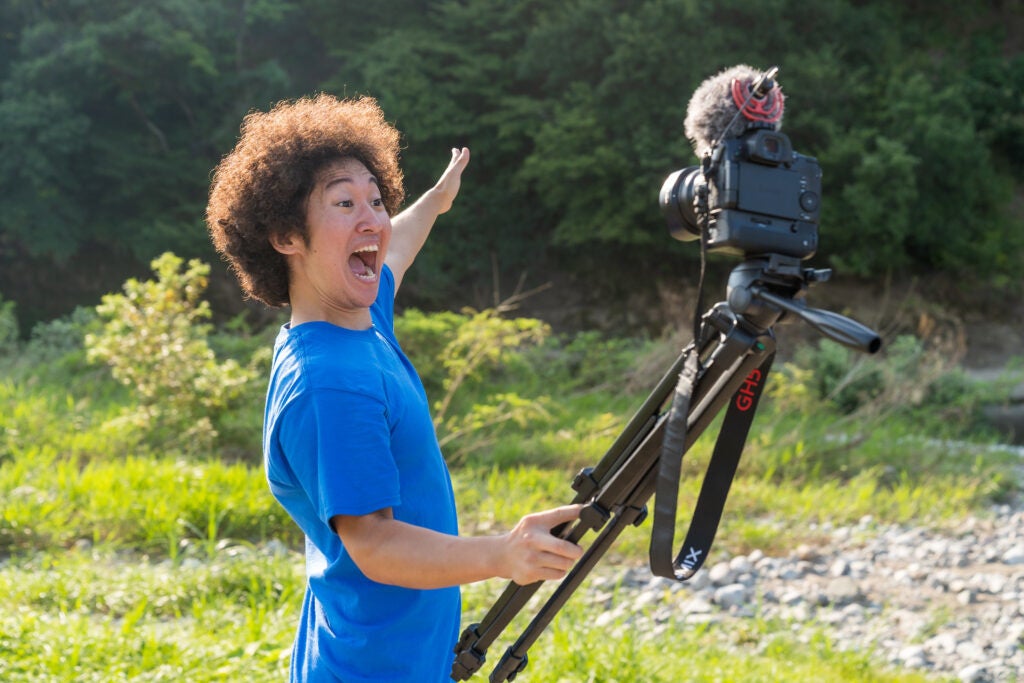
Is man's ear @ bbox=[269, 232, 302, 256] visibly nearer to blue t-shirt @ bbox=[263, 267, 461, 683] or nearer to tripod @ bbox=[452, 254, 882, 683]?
blue t-shirt @ bbox=[263, 267, 461, 683]

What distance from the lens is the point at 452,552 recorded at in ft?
4.78

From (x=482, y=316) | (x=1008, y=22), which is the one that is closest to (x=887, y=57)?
(x=1008, y=22)

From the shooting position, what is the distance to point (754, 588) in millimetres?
4887

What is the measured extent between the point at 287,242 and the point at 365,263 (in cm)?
14

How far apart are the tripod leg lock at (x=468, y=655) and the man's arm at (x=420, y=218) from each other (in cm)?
88

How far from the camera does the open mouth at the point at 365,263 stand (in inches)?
67.1

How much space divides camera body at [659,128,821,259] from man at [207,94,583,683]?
1.50ft

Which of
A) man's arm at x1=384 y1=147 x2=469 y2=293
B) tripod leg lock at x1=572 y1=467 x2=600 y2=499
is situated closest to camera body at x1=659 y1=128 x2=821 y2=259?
tripod leg lock at x1=572 y1=467 x2=600 y2=499

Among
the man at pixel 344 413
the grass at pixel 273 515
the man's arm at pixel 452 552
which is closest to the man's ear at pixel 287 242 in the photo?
the man at pixel 344 413

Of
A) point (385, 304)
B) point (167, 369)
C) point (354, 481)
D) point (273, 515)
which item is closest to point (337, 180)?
point (385, 304)

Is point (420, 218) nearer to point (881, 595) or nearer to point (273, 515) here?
point (273, 515)

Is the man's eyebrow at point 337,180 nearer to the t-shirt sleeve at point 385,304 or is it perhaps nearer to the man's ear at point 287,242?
the man's ear at point 287,242

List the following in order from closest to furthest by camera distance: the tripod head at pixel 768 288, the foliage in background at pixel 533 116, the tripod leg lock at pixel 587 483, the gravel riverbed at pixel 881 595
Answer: the tripod head at pixel 768 288, the tripod leg lock at pixel 587 483, the gravel riverbed at pixel 881 595, the foliage in background at pixel 533 116

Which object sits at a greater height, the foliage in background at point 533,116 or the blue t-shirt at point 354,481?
the foliage in background at point 533,116
